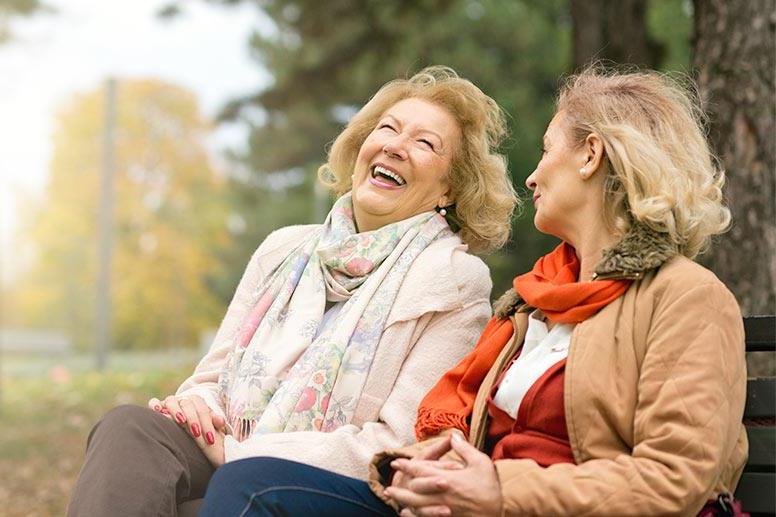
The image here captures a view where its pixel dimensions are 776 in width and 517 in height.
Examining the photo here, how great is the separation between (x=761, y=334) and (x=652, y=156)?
21.5 inches

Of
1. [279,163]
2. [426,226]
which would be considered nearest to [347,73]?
[426,226]

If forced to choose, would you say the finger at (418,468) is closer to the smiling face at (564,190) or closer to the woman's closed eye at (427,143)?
the smiling face at (564,190)

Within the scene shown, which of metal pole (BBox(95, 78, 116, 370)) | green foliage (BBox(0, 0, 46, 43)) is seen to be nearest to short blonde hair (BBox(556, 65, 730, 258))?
green foliage (BBox(0, 0, 46, 43))

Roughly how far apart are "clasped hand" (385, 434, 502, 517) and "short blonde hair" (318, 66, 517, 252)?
1.18 m

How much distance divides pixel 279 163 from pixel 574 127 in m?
21.6

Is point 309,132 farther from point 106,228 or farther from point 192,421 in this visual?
point 192,421

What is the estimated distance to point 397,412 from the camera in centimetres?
284

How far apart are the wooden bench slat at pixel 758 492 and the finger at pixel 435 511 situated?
836mm

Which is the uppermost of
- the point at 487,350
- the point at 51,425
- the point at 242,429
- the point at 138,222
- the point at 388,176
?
the point at 388,176

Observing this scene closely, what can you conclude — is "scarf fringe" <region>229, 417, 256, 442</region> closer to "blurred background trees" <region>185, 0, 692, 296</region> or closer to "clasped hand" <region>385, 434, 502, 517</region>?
"clasped hand" <region>385, 434, 502, 517</region>

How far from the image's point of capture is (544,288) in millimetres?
2475

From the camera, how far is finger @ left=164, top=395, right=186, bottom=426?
9.76 feet

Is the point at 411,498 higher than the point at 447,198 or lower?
lower

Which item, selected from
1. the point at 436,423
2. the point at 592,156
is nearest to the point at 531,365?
the point at 436,423
